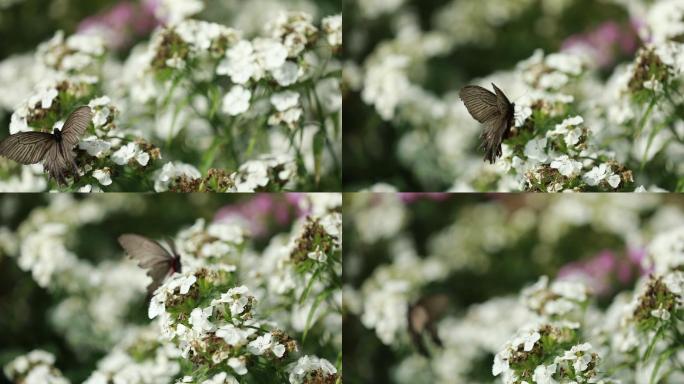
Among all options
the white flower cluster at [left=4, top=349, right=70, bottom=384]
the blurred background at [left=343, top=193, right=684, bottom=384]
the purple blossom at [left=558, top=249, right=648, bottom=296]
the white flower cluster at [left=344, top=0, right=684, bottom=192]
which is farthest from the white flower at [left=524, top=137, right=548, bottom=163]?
the white flower cluster at [left=4, top=349, right=70, bottom=384]

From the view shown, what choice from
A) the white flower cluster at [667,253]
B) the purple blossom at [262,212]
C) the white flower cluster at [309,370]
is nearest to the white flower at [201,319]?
the white flower cluster at [309,370]

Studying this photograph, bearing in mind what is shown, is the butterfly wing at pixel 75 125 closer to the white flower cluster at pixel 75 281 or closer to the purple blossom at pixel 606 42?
the white flower cluster at pixel 75 281

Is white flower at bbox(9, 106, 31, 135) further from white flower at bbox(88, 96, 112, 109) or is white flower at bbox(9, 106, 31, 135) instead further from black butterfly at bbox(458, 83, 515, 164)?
black butterfly at bbox(458, 83, 515, 164)

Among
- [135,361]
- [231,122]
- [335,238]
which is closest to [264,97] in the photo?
[231,122]

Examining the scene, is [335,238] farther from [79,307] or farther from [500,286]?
[79,307]

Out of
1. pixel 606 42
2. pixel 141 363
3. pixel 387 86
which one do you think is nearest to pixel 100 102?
pixel 141 363

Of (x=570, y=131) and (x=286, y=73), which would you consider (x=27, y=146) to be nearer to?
(x=286, y=73)
